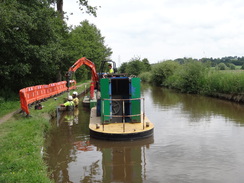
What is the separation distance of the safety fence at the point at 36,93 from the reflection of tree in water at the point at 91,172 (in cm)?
599

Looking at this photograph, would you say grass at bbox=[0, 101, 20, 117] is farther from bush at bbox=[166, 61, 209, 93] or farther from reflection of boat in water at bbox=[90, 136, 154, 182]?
bush at bbox=[166, 61, 209, 93]

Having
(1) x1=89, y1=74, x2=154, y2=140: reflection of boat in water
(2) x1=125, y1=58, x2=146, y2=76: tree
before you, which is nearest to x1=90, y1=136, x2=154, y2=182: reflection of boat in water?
(1) x1=89, y1=74, x2=154, y2=140: reflection of boat in water

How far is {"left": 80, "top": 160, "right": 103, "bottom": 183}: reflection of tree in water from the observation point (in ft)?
21.8

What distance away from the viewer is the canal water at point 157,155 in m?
6.80

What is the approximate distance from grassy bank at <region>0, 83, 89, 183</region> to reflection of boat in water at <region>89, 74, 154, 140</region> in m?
2.42

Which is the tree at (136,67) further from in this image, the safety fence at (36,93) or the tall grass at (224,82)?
the safety fence at (36,93)

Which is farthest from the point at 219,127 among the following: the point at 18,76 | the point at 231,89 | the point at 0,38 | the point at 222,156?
the point at 18,76

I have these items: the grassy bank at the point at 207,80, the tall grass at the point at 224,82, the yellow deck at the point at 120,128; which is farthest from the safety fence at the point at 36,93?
the tall grass at the point at 224,82

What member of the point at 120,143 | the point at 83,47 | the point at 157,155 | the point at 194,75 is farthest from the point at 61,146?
the point at 83,47

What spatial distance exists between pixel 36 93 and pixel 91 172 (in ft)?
36.5

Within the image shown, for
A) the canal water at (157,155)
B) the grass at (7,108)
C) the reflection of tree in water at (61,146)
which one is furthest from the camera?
the grass at (7,108)

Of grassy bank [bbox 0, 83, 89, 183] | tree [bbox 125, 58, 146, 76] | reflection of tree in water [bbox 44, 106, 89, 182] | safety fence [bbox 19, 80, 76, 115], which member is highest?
tree [bbox 125, 58, 146, 76]

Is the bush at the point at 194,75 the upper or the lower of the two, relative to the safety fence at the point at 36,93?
upper

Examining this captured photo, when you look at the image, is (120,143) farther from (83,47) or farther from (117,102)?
(83,47)
